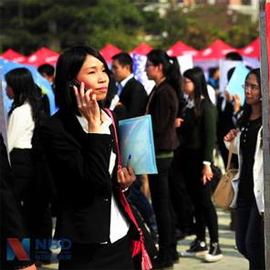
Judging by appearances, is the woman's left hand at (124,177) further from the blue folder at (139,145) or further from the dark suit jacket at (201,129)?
the dark suit jacket at (201,129)

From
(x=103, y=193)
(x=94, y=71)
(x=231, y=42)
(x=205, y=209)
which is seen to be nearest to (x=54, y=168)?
(x=103, y=193)

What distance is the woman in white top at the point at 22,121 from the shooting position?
5.21 m

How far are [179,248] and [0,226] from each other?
390cm

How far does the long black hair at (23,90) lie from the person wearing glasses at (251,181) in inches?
71.8

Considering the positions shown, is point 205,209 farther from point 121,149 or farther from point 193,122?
point 121,149

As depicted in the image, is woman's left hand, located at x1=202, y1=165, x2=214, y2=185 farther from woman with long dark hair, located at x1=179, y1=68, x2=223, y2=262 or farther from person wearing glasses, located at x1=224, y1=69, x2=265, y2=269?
person wearing glasses, located at x1=224, y1=69, x2=265, y2=269

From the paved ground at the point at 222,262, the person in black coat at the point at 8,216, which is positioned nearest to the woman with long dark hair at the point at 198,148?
the paved ground at the point at 222,262

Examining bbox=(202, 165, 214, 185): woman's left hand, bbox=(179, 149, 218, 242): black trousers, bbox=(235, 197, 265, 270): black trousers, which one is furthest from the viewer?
bbox=(179, 149, 218, 242): black trousers

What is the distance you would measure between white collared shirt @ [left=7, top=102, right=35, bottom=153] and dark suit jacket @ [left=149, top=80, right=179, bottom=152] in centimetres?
102

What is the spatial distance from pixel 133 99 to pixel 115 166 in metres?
2.83

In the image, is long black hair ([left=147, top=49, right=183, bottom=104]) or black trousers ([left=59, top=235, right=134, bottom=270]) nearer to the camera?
black trousers ([left=59, top=235, right=134, bottom=270])

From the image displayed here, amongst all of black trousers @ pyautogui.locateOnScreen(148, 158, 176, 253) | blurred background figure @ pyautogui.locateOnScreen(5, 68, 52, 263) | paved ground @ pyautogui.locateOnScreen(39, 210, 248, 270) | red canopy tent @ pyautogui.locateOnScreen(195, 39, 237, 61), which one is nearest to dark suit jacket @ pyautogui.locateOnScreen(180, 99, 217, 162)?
black trousers @ pyautogui.locateOnScreen(148, 158, 176, 253)

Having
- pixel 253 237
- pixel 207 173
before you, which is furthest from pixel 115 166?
pixel 207 173

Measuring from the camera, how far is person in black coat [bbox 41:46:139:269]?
2771 millimetres
